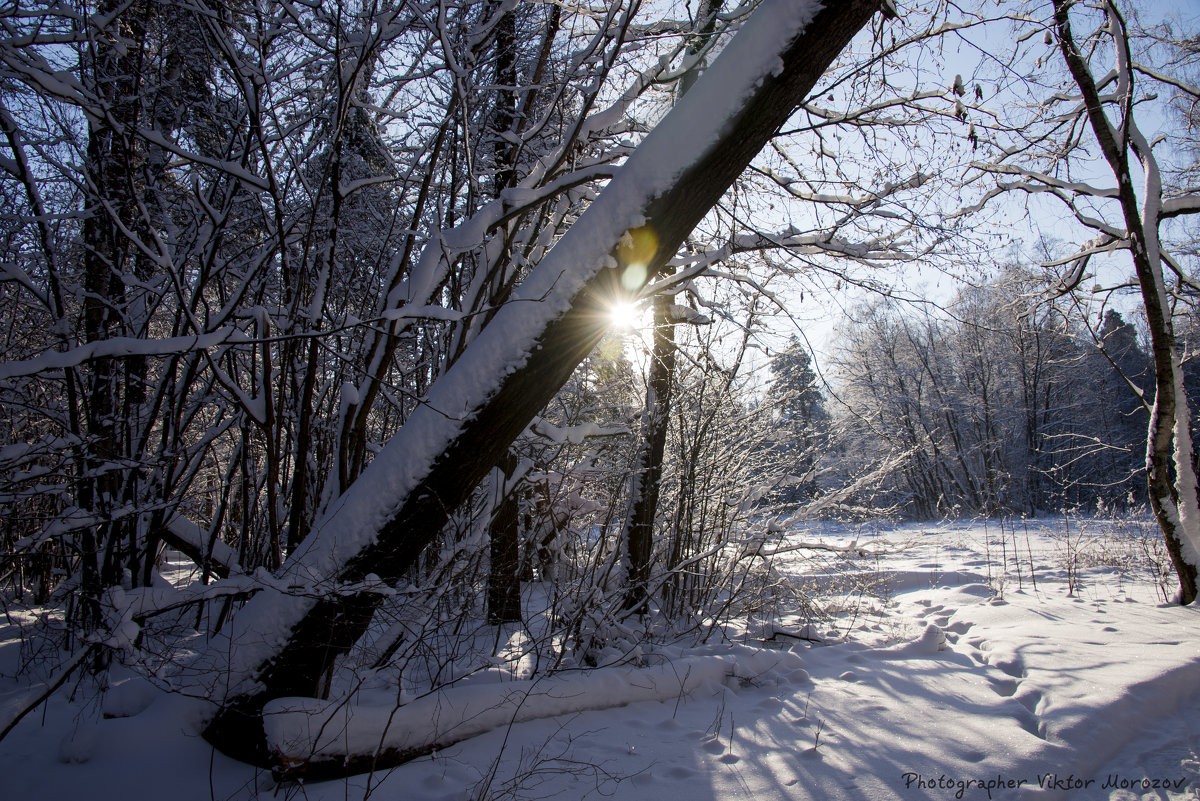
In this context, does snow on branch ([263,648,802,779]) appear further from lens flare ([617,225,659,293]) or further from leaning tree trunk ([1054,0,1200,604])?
leaning tree trunk ([1054,0,1200,604])

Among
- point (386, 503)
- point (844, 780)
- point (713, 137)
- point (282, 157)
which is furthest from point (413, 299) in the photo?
point (844, 780)

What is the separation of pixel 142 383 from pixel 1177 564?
333 inches

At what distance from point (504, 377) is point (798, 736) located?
6.98 feet

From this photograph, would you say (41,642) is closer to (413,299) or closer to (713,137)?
(413,299)

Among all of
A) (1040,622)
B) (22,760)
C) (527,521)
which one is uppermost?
(527,521)

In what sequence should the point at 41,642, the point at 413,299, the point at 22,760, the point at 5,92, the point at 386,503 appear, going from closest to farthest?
the point at 22,760 → the point at 386,503 → the point at 413,299 → the point at 5,92 → the point at 41,642

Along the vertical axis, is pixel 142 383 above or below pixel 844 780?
above

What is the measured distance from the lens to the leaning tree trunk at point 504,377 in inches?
79.6

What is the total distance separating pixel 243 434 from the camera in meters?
3.19

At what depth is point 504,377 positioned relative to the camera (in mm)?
2109

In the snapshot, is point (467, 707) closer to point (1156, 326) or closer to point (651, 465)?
point (651, 465)

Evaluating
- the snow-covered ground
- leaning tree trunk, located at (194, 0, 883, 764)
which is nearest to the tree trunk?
the snow-covered ground

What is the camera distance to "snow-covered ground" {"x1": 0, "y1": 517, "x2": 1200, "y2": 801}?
192 centimetres

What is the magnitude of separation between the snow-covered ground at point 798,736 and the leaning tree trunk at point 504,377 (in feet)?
1.06
